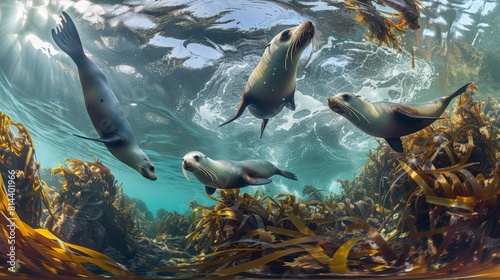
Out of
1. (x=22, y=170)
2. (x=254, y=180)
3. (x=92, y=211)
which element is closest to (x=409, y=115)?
(x=254, y=180)

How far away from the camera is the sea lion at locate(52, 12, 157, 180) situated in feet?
6.56

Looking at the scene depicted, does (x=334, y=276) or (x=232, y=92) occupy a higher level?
(x=232, y=92)

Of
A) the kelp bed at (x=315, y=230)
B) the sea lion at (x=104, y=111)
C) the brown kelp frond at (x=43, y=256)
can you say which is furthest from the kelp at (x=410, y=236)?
the sea lion at (x=104, y=111)

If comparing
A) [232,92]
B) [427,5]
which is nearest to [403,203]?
[427,5]

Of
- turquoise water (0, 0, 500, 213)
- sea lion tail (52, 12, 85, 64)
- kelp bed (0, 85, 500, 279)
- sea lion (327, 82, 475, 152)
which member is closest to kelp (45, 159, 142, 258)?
kelp bed (0, 85, 500, 279)

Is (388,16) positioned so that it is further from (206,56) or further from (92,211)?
(92,211)

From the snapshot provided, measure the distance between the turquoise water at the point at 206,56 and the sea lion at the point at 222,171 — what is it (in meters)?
1.12

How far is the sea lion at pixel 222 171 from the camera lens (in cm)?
217

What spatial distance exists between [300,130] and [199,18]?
356cm

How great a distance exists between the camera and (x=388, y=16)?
2.95 metres

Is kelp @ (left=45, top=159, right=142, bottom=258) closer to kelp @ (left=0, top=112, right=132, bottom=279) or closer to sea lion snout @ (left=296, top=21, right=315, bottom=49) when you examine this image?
kelp @ (left=0, top=112, right=132, bottom=279)

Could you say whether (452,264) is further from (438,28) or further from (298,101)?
(298,101)

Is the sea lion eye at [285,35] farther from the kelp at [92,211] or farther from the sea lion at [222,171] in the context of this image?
the kelp at [92,211]

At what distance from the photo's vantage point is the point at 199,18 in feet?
10.3
